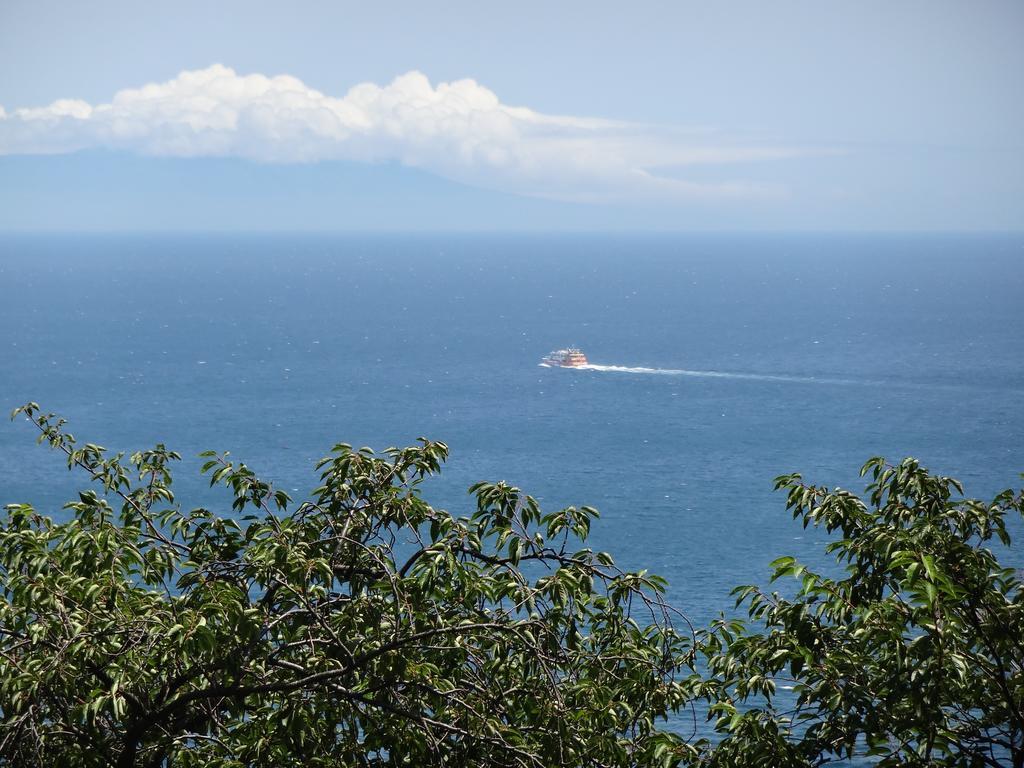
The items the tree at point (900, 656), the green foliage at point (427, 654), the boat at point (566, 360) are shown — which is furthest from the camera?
the boat at point (566, 360)

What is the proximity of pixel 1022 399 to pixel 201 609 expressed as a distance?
10609cm

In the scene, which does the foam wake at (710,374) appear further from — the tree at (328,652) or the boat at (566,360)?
the tree at (328,652)

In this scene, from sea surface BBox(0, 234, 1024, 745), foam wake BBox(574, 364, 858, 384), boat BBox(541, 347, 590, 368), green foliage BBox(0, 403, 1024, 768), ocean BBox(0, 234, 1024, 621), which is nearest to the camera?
green foliage BBox(0, 403, 1024, 768)

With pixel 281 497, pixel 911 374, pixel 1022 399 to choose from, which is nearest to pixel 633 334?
pixel 911 374

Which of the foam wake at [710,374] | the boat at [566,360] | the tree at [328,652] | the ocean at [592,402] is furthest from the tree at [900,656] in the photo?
the boat at [566,360]

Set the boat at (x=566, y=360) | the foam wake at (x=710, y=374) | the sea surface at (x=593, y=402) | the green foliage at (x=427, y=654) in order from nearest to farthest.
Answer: the green foliage at (x=427, y=654) < the sea surface at (x=593, y=402) < the foam wake at (x=710, y=374) < the boat at (x=566, y=360)

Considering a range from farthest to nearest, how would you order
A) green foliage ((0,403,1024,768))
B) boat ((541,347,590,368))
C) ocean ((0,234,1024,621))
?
boat ((541,347,590,368)), ocean ((0,234,1024,621)), green foliage ((0,403,1024,768))

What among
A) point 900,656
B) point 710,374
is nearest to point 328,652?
point 900,656

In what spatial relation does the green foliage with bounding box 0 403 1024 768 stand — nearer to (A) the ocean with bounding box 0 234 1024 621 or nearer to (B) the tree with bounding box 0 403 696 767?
(B) the tree with bounding box 0 403 696 767

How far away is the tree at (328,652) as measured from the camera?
10359 millimetres

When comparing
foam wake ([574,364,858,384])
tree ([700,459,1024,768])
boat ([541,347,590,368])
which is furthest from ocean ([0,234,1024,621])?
tree ([700,459,1024,768])

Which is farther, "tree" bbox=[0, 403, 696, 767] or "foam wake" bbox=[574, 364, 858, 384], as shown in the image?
"foam wake" bbox=[574, 364, 858, 384]

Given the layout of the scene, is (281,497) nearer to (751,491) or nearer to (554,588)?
(554,588)

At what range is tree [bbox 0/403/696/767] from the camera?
10.4 metres
